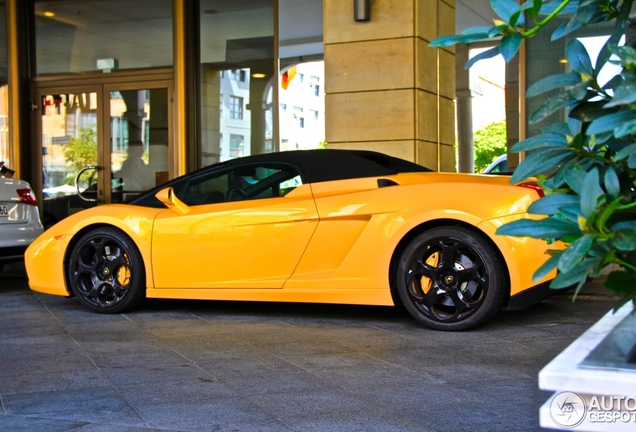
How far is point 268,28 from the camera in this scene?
11.6 meters

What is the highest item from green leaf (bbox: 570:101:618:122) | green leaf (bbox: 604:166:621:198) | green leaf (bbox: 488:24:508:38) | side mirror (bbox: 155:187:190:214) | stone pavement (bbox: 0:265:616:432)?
green leaf (bbox: 488:24:508:38)

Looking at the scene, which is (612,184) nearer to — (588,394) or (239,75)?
(588,394)

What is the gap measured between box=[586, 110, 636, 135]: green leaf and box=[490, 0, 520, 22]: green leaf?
24cm

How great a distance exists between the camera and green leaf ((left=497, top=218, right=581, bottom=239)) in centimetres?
133

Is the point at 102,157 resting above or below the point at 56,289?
above

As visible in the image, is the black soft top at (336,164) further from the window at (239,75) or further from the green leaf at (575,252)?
the window at (239,75)

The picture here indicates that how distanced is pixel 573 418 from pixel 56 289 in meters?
6.22

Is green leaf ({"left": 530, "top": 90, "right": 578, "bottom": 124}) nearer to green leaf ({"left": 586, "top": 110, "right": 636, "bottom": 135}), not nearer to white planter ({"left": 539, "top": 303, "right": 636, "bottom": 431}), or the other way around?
green leaf ({"left": 586, "top": 110, "right": 636, "bottom": 135})

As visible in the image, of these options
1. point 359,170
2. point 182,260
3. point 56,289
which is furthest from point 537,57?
point 56,289

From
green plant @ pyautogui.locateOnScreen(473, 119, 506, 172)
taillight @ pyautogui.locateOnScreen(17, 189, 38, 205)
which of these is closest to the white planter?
taillight @ pyautogui.locateOnScreen(17, 189, 38, 205)

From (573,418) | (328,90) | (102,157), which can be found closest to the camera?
(573,418)

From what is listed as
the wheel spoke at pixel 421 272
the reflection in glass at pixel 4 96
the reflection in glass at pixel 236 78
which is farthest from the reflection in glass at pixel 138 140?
the wheel spoke at pixel 421 272

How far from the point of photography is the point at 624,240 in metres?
1.28

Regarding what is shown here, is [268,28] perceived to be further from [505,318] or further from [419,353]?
[419,353]
